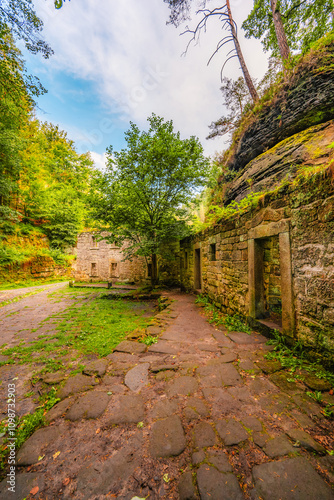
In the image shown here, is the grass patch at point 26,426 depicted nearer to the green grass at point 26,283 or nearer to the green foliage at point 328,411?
the green foliage at point 328,411

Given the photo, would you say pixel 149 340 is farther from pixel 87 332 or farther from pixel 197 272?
pixel 197 272

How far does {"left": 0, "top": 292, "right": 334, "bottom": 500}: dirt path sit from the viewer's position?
1.17 metres

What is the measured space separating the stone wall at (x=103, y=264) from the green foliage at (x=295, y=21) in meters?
12.7

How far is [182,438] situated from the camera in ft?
4.92

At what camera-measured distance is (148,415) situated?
1.76 metres

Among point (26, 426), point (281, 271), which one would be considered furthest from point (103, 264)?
point (281, 271)

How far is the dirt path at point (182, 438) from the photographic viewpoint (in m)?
1.17

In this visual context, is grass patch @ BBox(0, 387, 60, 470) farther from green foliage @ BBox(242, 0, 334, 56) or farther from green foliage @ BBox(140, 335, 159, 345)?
green foliage @ BBox(242, 0, 334, 56)

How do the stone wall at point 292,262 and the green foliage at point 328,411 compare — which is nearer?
the green foliage at point 328,411

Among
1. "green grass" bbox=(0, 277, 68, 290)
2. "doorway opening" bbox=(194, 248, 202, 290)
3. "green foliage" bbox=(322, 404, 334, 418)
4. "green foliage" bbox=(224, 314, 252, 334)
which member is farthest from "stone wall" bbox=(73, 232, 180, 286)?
"green foliage" bbox=(322, 404, 334, 418)

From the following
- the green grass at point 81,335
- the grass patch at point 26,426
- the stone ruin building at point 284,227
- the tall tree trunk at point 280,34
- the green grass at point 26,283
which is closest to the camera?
the grass patch at point 26,426

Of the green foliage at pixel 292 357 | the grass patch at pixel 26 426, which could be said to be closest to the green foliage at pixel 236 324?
the green foliage at pixel 292 357

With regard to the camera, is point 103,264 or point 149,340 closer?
point 149,340

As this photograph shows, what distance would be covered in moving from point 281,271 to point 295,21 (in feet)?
38.0
